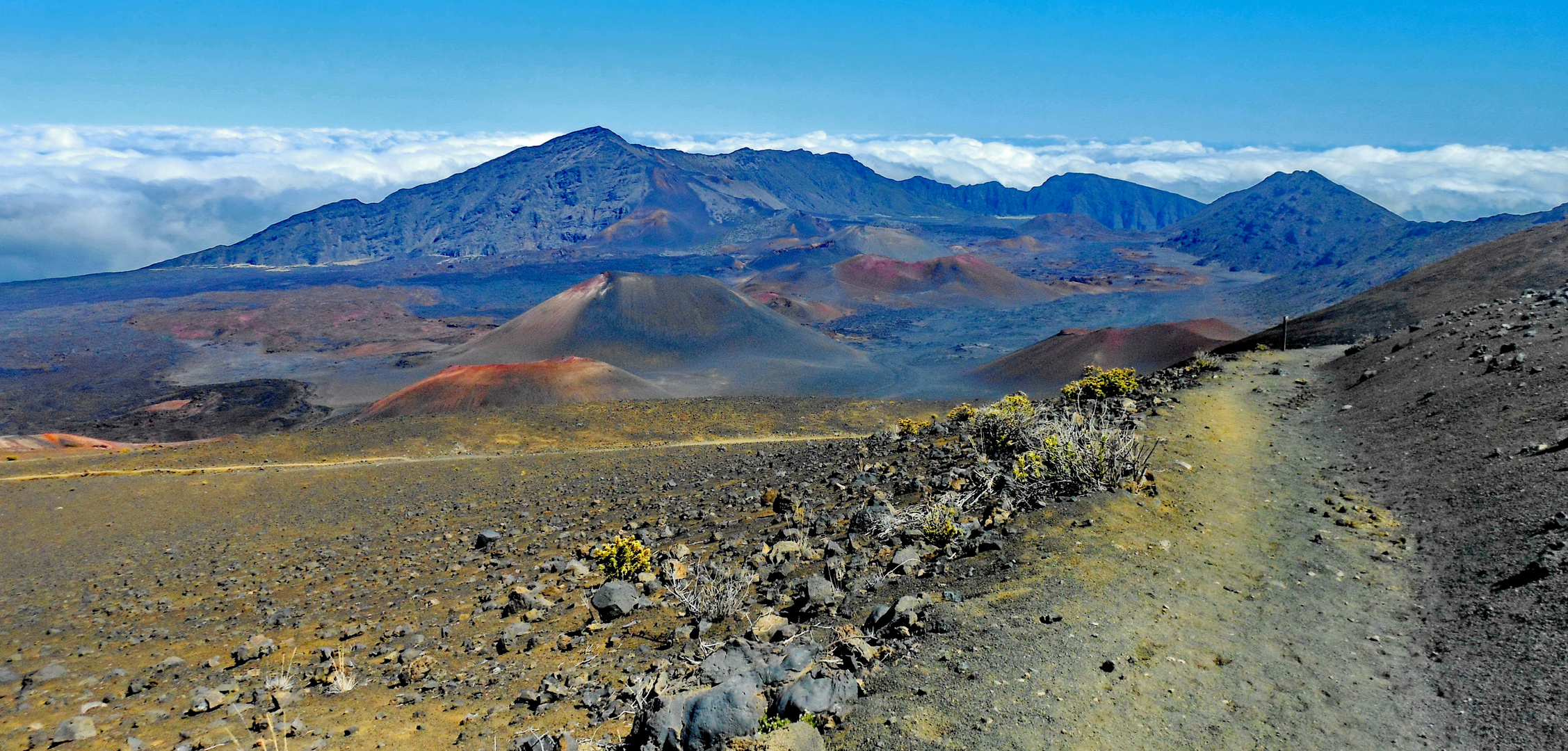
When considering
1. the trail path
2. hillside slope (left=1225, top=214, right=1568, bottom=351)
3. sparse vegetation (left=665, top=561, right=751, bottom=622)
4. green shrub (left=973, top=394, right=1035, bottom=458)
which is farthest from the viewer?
hillside slope (left=1225, top=214, right=1568, bottom=351)

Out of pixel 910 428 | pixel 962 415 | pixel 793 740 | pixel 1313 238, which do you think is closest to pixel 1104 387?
pixel 962 415

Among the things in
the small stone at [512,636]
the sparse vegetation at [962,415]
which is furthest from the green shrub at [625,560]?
the sparse vegetation at [962,415]

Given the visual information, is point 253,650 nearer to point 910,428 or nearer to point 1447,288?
point 910,428

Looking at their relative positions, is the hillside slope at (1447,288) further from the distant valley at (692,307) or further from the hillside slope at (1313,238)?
the hillside slope at (1313,238)

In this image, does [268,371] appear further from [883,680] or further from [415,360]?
[883,680]

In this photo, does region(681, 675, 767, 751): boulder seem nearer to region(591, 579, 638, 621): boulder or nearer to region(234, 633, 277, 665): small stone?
region(591, 579, 638, 621): boulder

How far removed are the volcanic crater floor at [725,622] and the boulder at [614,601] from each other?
111mm

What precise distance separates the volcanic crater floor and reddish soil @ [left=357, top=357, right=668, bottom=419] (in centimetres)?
1952

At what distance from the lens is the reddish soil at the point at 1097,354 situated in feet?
123

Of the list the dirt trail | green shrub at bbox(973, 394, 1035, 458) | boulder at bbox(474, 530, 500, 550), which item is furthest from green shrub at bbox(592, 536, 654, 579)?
green shrub at bbox(973, 394, 1035, 458)

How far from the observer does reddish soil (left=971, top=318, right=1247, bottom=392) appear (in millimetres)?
37594

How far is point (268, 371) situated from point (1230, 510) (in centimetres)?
6614

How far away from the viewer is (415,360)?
2317 inches

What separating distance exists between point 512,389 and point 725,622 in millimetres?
30723
